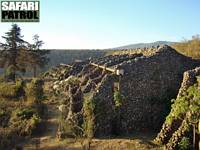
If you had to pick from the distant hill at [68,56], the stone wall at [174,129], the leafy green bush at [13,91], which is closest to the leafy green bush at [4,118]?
the leafy green bush at [13,91]

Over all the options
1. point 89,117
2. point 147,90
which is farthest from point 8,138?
point 147,90

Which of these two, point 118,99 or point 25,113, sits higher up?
point 118,99

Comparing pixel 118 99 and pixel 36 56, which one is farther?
pixel 36 56

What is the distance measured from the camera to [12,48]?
1460 inches

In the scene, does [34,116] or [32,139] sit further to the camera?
[34,116]

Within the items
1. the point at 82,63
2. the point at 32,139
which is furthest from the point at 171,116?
the point at 82,63

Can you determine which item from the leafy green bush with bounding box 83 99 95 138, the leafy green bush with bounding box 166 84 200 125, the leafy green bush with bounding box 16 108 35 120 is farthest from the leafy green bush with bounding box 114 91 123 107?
the leafy green bush with bounding box 16 108 35 120

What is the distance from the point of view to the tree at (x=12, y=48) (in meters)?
36.6

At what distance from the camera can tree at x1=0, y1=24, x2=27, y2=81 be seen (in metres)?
36.6

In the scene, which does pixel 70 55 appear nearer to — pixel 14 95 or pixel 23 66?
pixel 23 66

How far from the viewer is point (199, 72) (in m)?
18.0

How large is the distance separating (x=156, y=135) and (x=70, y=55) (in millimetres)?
51548

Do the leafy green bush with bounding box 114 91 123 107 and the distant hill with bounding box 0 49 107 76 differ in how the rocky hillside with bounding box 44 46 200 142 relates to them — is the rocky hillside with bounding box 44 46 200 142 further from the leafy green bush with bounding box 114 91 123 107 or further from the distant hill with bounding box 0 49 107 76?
the distant hill with bounding box 0 49 107 76

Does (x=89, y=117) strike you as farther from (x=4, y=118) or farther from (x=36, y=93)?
(x=36, y=93)
